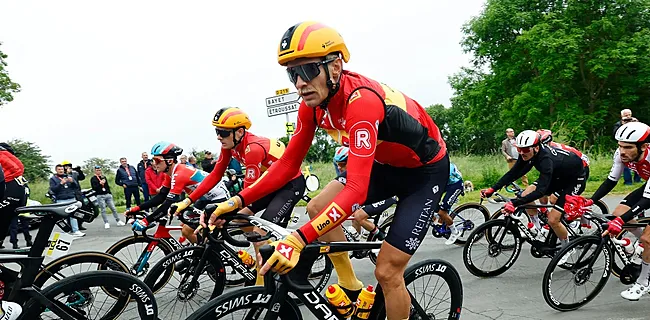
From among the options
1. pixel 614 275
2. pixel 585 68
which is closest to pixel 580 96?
pixel 585 68

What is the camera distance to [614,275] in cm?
528

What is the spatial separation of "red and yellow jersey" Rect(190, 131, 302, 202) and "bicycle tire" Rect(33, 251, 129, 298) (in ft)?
3.40

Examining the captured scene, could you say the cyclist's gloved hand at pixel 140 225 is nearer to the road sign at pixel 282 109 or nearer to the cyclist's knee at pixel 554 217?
the cyclist's knee at pixel 554 217

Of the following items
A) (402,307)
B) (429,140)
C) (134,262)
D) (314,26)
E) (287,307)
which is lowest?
(134,262)

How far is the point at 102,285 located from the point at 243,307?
1455 millimetres

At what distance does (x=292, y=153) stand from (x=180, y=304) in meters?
2.10

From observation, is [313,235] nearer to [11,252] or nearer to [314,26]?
[314,26]

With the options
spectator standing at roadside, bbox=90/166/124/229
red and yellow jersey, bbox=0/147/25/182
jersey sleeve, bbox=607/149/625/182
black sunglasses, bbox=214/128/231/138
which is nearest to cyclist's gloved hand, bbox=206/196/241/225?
black sunglasses, bbox=214/128/231/138

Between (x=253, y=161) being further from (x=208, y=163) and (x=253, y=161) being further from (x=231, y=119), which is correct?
(x=208, y=163)

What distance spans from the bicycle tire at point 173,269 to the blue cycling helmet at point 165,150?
6.51 feet

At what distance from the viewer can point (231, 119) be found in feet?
17.7

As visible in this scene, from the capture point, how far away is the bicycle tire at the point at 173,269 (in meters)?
4.23

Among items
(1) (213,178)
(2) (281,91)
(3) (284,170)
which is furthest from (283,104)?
(3) (284,170)

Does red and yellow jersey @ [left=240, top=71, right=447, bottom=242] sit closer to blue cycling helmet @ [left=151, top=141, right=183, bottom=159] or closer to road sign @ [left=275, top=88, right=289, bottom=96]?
blue cycling helmet @ [left=151, top=141, right=183, bottom=159]
